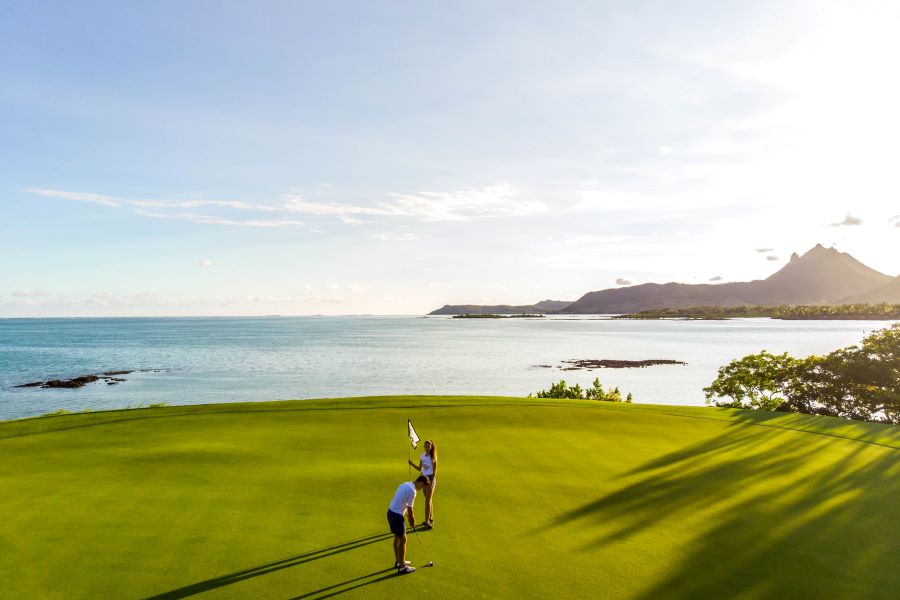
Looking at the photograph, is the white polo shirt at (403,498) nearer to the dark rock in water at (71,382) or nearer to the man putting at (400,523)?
the man putting at (400,523)

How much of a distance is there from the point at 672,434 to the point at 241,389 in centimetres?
5759

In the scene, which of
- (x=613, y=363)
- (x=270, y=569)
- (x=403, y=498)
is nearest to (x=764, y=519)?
(x=403, y=498)

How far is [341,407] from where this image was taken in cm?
2400

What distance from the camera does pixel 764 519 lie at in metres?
11.5

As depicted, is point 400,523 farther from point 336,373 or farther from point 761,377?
point 336,373

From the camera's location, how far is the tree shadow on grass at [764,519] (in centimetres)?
890

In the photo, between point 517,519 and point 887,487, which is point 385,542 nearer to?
point 517,519

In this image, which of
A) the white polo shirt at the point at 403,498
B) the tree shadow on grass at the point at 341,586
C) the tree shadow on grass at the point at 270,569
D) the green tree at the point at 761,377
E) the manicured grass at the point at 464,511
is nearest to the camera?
the tree shadow on grass at the point at 341,586

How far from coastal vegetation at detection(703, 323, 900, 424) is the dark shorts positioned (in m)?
27.8

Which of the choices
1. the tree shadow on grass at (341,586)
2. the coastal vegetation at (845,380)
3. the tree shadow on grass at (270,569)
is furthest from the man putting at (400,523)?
the coastal vegetation at (845,380)

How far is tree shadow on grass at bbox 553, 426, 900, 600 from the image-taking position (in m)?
8.90

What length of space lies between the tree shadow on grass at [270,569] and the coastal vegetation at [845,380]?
2759 centimetres

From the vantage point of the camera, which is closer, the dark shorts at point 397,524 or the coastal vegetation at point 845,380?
the dark shorts at point 397,524

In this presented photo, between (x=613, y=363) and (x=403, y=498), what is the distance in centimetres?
8964
